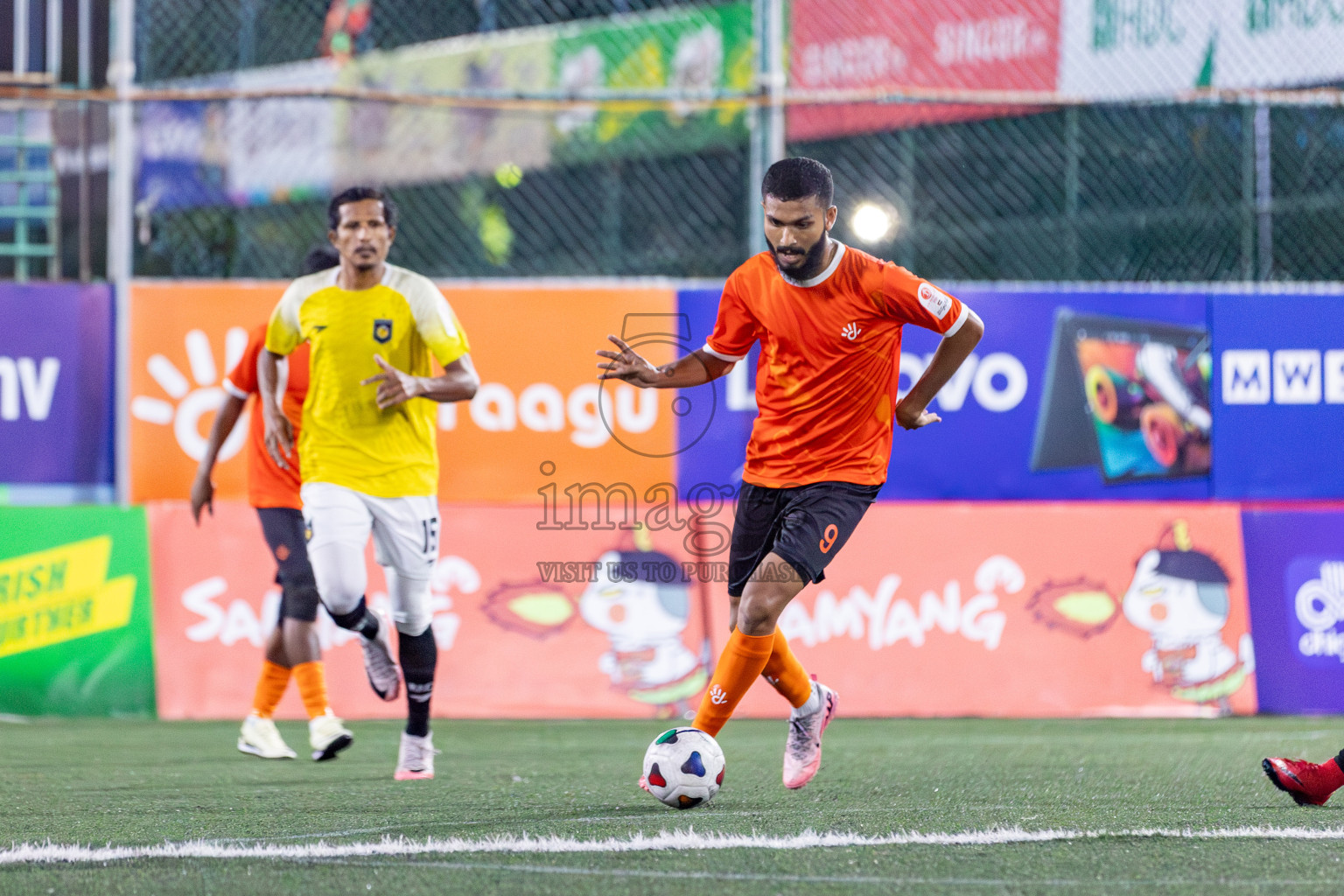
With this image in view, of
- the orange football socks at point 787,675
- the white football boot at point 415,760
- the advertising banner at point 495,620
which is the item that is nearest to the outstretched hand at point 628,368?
the orange football socks at point 787,675

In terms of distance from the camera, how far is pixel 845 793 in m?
5.28

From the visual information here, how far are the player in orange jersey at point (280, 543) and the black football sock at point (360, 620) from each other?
78 cm

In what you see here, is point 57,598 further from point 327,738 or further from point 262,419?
point 327,738

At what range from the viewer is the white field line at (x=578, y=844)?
3.94 meters

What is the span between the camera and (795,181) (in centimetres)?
488

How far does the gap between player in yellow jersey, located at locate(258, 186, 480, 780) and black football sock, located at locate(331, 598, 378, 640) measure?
0.06 ft

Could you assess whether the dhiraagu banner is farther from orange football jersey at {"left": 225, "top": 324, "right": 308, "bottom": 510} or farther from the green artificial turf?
orange football jersey at {"left": 225, "top": 324, "right": 308, "bottom": 510}

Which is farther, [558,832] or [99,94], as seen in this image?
[99,94]

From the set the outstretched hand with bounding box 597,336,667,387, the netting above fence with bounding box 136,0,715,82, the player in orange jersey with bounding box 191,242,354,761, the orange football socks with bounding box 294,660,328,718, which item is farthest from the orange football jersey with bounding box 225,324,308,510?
the netting above fence with bounding box 136,0,715,82

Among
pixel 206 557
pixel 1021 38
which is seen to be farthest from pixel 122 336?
pixel 1021 38

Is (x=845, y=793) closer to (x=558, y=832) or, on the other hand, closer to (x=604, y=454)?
(x=558, y=832)

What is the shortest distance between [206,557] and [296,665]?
211 cm

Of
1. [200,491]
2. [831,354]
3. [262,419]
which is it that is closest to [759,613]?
[831,354]

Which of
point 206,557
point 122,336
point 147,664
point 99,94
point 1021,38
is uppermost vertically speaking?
→ point 1021,38
